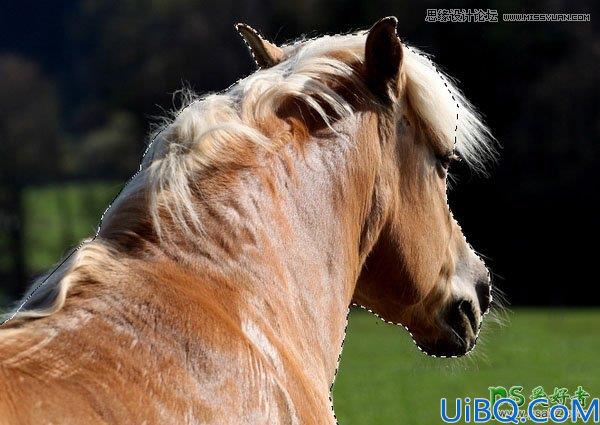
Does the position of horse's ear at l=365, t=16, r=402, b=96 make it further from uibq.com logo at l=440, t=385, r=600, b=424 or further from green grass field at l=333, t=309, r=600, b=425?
uibq.com logo at l=440, t=385, r=600, b=424

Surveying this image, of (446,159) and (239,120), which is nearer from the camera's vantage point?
(239,120)

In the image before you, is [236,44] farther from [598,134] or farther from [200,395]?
[200,395]

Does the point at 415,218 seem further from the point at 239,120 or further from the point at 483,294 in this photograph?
the point at 239,120

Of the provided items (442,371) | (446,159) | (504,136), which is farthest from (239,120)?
(504,136)

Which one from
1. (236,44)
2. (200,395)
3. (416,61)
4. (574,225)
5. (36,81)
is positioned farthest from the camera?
(36,81)

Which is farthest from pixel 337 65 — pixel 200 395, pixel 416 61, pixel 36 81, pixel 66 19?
pixel 66 19

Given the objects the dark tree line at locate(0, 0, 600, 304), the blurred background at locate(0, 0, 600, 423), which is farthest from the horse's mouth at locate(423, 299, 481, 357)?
the dark tree line at locate(0, 0, 600, 304)

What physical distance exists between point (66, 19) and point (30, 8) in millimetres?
3673

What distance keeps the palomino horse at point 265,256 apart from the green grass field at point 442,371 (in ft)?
13.5

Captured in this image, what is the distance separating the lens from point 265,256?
2404 millimetres

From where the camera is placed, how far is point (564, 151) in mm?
30484

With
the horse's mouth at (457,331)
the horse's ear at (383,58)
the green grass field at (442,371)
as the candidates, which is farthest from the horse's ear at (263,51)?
the green grass field at (442,371)

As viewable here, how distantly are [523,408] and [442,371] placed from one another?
897 mm

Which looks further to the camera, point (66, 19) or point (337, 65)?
point (66, 19)
